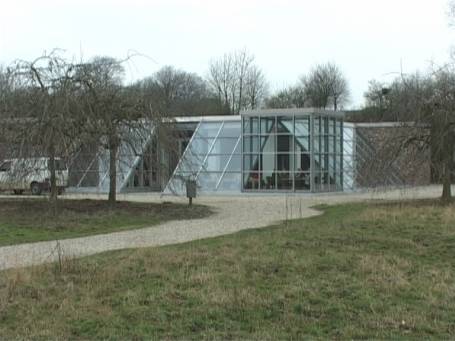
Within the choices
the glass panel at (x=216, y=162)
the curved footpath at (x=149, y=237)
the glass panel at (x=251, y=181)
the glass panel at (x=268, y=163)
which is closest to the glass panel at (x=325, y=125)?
the glass panel at (x=268, y=163)

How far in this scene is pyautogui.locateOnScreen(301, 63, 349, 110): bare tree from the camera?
65.9 meters

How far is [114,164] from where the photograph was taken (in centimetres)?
2066

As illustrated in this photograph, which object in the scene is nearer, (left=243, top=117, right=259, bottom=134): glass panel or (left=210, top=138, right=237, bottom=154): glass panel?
(left=243, top=117, right=259, bottom=134): glass panel

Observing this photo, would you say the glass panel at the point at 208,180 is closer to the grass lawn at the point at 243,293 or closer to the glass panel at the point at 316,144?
the glass panel at the point at 316,144

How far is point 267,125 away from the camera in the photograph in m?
35.9

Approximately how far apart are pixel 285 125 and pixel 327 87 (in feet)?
107

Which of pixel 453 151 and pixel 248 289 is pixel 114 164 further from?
pixel 248 289

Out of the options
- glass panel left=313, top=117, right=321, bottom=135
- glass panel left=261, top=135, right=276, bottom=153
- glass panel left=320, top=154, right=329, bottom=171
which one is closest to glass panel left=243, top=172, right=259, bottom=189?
glass panel left=261, top=135, right=276, bottom=153

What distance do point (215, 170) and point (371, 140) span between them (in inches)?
467

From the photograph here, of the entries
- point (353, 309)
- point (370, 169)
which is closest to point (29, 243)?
point (353, 309)

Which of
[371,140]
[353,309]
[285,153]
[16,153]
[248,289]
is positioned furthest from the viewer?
[371,140]

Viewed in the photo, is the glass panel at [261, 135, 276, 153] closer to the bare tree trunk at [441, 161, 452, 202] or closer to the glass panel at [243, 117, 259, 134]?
the glass panel at [243, 117, 259, 134]

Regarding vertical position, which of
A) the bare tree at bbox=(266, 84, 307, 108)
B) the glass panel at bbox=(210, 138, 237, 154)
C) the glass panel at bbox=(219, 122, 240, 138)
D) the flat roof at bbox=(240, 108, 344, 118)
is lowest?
the glass panel at bbox=(210, 138, 237, 154)

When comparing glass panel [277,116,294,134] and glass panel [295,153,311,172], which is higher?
glass panel [277,116,294,134]
